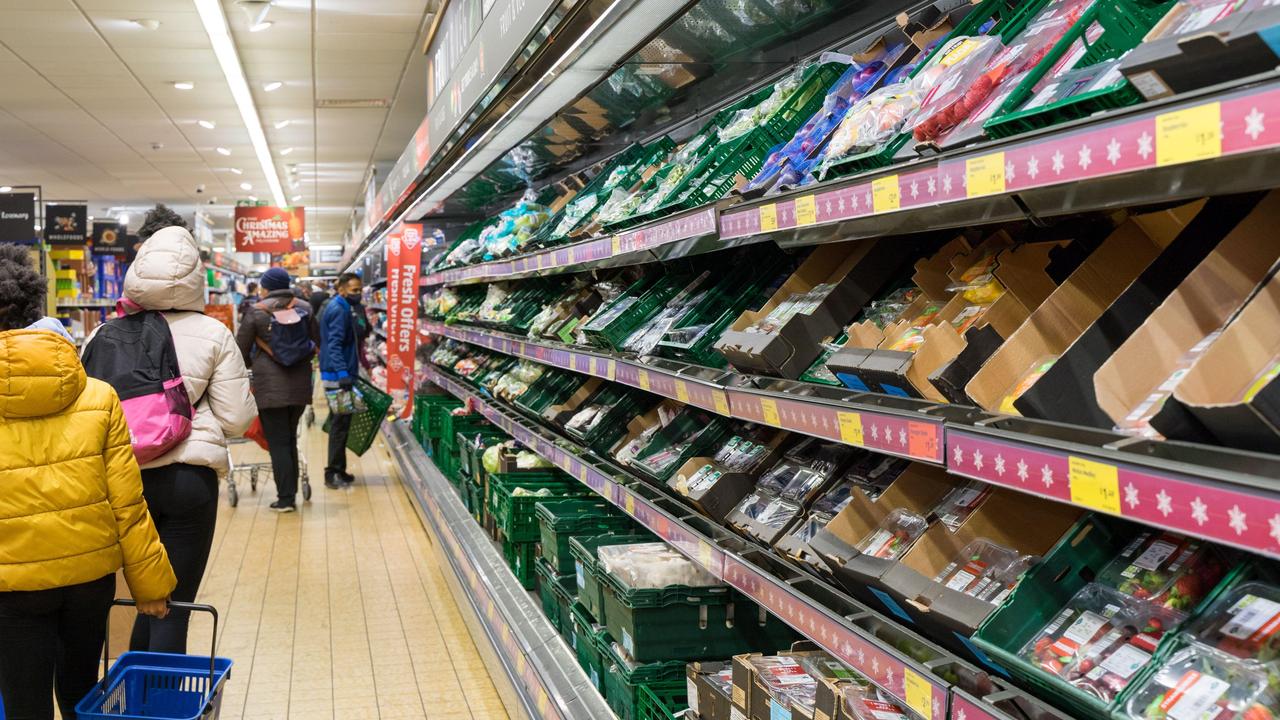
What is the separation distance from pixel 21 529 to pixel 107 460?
0.25 meters

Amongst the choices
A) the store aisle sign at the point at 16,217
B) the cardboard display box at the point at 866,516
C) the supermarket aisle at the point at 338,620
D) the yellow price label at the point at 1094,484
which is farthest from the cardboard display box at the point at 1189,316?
the store aisle sign at the point at 16,217

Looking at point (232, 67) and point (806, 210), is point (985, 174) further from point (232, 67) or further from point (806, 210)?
point (232, 67)

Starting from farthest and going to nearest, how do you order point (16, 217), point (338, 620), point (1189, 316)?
point (16, 217)
point (338, 620)
point (1189, 316)

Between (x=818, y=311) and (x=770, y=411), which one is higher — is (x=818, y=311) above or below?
above

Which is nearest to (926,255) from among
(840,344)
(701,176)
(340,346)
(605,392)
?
(840,344)

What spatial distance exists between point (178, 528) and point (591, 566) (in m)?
1.35

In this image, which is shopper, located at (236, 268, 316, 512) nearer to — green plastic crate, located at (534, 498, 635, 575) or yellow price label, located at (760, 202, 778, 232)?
green plastic crate, located at (534, 498, 635, 575)

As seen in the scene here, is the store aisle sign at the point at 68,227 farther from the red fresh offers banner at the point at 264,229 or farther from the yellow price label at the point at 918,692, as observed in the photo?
the yellow price label at the point at 918,692

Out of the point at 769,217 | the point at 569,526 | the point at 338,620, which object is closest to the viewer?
the point at 769,217

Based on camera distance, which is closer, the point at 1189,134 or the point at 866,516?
the point at 1189,134

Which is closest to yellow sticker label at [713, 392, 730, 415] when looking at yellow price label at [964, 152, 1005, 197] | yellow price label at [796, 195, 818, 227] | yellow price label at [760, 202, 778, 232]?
yellow price label at [760, 202, 778, 232]

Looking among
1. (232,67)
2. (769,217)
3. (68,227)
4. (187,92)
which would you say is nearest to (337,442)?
(232,67)

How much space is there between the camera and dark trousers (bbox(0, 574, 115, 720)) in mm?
2479

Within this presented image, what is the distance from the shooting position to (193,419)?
3281 millimetres
